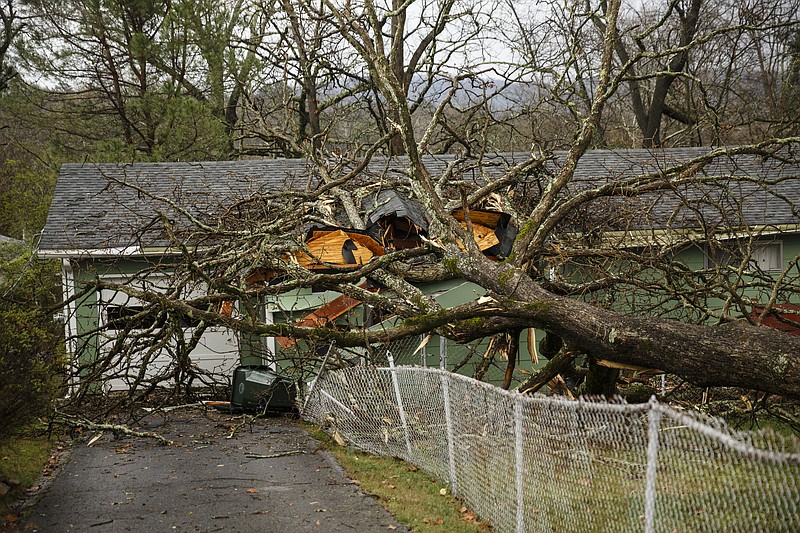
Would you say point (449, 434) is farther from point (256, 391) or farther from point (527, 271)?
point (256, 391)

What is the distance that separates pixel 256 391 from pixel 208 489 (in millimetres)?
4315

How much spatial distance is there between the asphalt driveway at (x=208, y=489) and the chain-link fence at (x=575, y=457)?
811 mm

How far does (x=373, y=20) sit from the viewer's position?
8.98 metres

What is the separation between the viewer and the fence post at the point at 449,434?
7.48 metres

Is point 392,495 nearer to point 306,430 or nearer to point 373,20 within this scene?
point 306,430

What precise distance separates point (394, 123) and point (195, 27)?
1564cm

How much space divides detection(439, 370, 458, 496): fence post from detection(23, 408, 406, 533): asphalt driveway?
0.74 meters

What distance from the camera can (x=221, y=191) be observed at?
55.9 feet

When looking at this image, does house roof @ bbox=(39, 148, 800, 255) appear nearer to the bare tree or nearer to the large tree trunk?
the bare tree

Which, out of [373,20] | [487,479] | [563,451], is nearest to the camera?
[563,451]

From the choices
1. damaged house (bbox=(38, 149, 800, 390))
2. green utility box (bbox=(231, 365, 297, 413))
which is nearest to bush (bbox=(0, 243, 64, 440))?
damaged house (bbox=(38, 149, 800, 390))

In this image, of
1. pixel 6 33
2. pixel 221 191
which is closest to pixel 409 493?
pixel 221 191

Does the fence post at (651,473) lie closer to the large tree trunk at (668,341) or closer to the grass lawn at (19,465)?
the large tree trunk at (668,341)

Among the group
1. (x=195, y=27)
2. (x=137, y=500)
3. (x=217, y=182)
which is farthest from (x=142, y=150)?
(x=137, y=500)
